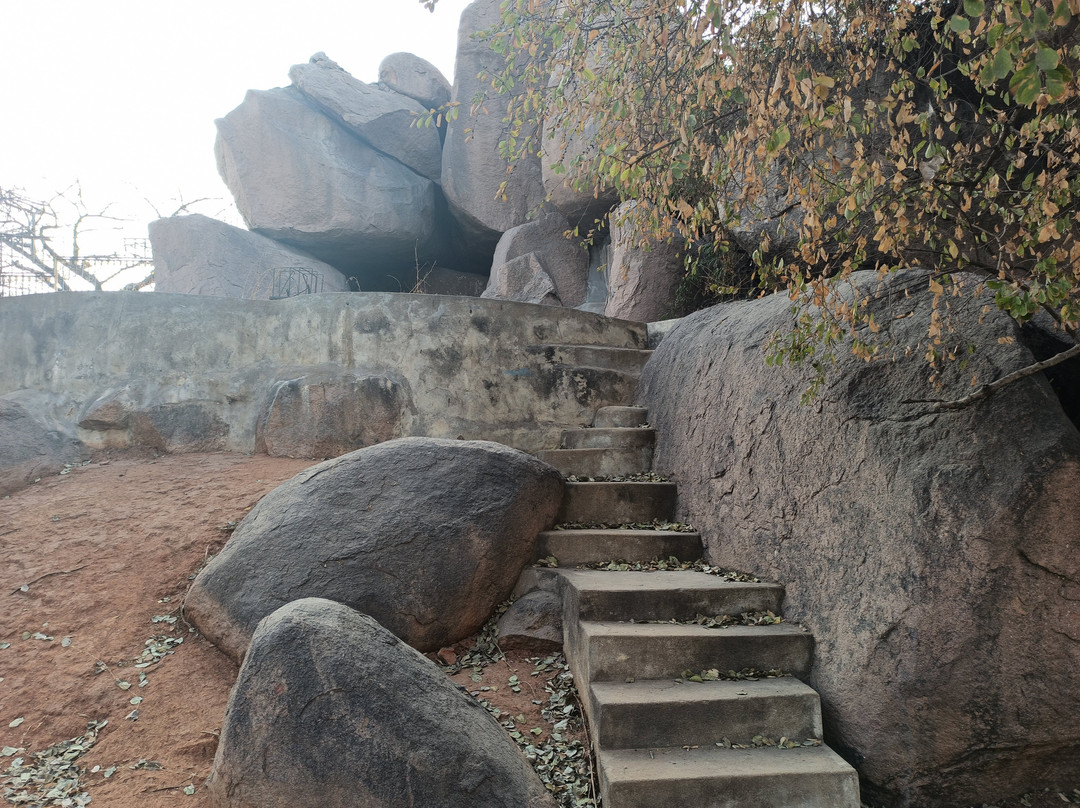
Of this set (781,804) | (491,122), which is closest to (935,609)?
(781,804)

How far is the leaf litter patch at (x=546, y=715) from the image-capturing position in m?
3.12

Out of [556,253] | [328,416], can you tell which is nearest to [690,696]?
[328,416]

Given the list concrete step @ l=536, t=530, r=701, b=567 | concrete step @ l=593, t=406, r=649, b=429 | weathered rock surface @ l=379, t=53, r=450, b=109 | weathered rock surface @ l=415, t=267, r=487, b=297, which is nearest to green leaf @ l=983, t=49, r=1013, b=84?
concrete step @ l=536, t=530, r=701, b=567

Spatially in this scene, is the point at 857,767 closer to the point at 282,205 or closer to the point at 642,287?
the point at 642,287

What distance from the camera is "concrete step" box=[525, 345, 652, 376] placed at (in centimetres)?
661

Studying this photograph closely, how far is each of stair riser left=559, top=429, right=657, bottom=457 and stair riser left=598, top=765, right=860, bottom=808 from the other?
293cm

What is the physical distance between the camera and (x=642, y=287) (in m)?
8.38

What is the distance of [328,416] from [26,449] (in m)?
2.25

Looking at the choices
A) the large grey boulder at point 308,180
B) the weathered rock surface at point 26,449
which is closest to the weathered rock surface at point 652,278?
the weathered rock surface at point 26,449

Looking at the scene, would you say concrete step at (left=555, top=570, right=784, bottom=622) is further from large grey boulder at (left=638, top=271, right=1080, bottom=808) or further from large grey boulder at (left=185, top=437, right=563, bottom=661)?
large grey boulder at (left=185, top=437, right=563, bottom=661)

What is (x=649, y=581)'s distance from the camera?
13.2 ft

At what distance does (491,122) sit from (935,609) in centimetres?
1092

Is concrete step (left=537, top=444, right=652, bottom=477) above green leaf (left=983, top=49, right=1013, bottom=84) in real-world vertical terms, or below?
below

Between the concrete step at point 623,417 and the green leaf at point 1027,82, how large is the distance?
172 inches
